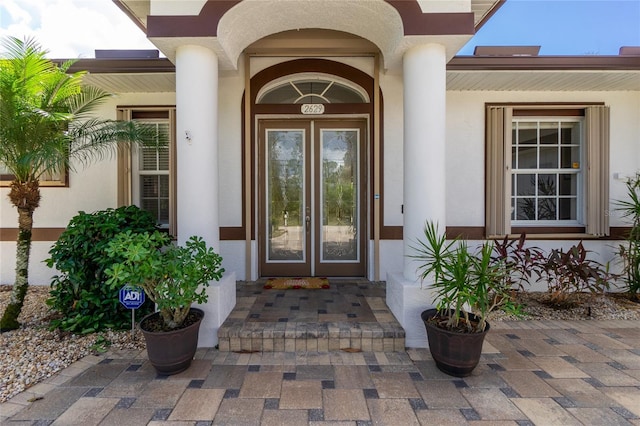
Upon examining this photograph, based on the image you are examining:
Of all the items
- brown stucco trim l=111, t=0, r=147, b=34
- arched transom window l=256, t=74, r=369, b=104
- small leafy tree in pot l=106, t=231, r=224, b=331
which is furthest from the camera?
arched transom window l=256, t=74, r=369, b=104

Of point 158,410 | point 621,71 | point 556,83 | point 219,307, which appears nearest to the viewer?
point 158,410

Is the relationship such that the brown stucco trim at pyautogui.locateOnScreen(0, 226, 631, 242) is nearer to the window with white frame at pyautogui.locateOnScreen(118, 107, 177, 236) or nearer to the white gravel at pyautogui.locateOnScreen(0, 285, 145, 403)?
the window with white frame at pyautogui.locateOnScreen(118, 107, 177, 236)

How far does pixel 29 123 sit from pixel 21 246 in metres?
1.31

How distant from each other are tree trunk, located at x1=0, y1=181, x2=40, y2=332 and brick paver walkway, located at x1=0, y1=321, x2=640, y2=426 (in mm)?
1332

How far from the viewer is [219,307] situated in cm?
317

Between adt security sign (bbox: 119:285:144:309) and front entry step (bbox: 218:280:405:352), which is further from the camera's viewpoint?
adt security sign (bbox: 119:285:144:309)

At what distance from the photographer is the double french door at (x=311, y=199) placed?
4895 mm

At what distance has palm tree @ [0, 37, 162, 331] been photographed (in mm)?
3080

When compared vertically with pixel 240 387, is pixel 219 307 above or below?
above

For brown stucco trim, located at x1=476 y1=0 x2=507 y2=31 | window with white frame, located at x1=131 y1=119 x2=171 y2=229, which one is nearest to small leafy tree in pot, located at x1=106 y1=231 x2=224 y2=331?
window with white frame, located at x1=131 y1=119 x2=171 y2=229

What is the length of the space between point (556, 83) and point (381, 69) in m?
2.47

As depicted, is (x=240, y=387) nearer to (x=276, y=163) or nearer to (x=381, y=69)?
(x=276, y=163)

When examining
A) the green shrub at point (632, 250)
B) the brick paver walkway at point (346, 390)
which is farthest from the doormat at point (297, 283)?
the green shrub at point (632, 250)

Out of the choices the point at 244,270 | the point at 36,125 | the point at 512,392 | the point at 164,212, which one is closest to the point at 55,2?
the point at 36,125
